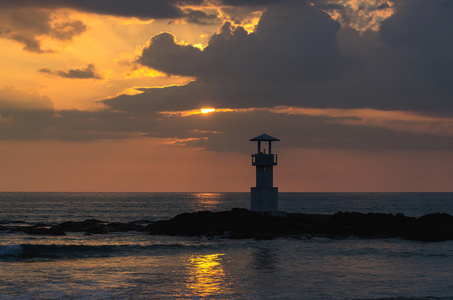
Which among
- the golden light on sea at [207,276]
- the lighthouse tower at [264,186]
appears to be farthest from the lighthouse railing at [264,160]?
the golden light on sea at [207,276]

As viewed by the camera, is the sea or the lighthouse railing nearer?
the sea

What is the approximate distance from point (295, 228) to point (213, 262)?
1479cm

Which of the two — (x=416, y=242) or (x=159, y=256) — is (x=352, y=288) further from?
(x=416, y=242)

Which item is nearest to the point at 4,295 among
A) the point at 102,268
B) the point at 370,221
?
the point at 102,268

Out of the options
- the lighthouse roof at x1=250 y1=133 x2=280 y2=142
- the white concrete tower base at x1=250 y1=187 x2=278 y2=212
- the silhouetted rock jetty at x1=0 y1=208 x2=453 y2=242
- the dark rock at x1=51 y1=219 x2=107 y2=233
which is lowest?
the dark rock at x1=51 y1=219 x2=107 y2=233

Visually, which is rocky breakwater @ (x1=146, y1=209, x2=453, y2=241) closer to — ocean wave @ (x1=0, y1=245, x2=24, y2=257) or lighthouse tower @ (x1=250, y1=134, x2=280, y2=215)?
lighthouse tower @ (x1=250, y1=134, x2=280, y2=215)

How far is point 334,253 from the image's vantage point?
35906 mm

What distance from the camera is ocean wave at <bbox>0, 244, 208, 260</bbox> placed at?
36625 mm

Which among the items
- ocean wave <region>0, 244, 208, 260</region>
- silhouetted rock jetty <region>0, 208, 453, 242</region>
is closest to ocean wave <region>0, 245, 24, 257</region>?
ocean wave <region>0, 244, 208, 260</region>

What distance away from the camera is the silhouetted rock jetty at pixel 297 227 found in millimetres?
44469

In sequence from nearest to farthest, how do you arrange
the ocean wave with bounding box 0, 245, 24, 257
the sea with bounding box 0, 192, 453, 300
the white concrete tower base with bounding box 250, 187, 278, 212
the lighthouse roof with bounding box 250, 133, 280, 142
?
the sea with bounding box 0, 192, 453, 300, the ocean wave with bounding box 0, 245, 24, 257, the white concrete tower base with bounding box 250, 187, 278, 212, the lighthouse roof with bounding box 250, 133, 280, 142

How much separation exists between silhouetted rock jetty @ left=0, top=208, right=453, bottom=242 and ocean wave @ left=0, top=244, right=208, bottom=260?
619cm

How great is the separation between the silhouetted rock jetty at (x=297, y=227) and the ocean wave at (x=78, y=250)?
6.19 meters

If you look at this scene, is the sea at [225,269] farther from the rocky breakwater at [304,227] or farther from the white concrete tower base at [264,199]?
the white concrete tower base at [264,199]
